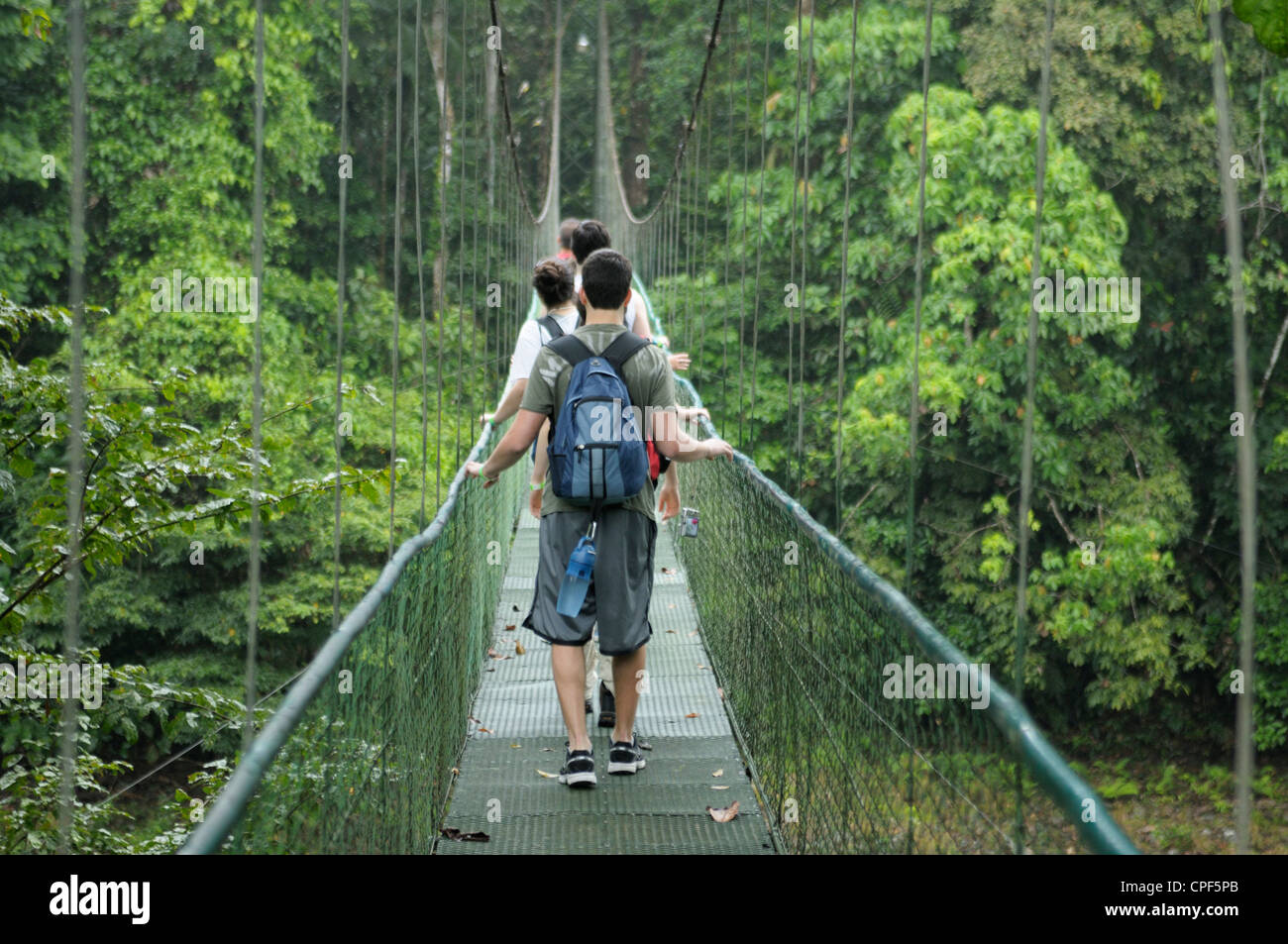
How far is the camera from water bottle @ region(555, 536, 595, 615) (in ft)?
7.81

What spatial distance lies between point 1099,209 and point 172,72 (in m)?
7.54

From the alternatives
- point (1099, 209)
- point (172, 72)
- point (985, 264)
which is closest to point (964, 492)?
point (985, 264)

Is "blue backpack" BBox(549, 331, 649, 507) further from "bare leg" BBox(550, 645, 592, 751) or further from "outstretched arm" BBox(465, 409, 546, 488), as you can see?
"bare leg" BBox(550, 645, 592, 751)

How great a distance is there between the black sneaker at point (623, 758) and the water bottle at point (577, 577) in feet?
1.12

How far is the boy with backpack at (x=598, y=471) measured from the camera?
7.48 ft

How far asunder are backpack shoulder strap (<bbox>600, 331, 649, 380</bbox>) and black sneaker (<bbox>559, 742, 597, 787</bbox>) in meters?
0.66

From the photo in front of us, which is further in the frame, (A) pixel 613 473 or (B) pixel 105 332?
(B) pixel 105 332

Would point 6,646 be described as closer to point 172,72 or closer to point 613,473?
point 613,473

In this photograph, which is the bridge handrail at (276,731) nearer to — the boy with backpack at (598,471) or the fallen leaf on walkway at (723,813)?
the boy with backpack at (598,471)

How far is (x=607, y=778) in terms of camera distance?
8.81 feet

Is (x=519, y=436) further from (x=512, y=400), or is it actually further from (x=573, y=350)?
(x=512, y=400)

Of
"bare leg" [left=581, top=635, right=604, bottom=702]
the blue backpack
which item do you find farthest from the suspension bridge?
the blue backpack

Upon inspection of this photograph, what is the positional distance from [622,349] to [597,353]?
0.04 meters
